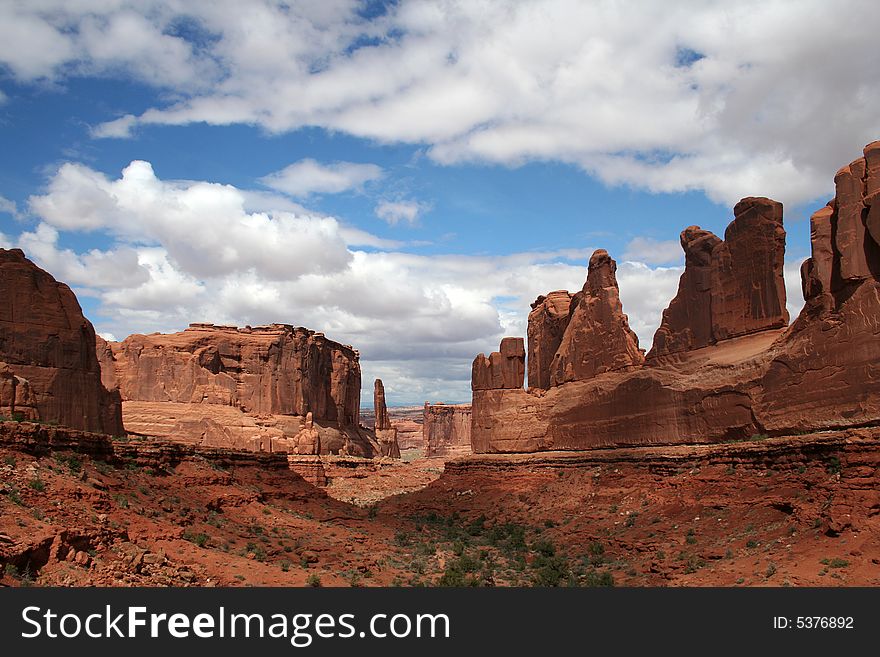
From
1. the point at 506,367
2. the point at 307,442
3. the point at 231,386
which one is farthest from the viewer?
the point at 231,386

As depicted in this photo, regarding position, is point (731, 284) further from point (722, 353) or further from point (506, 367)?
point (506, 367)

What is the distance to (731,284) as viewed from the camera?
104ft

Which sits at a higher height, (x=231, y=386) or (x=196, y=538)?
(x=231, y=386)

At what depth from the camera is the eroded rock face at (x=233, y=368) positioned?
69.4m

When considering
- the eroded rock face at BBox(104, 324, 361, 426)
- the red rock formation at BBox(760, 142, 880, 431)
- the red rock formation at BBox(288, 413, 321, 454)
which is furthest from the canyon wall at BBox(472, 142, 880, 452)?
the eroded rock face at BBox(104, 324, 361, 426)

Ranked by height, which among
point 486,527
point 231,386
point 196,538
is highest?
point 231,386

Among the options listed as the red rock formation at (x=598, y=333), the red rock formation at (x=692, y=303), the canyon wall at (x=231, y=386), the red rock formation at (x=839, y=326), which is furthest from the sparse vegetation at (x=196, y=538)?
the canyon wall at (x=231, y=386)

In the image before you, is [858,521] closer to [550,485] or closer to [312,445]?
[550,485]

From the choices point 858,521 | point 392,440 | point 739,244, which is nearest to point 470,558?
point 858,521

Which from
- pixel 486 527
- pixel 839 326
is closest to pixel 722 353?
pixel 839 326

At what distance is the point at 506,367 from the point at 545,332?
294 centimetres

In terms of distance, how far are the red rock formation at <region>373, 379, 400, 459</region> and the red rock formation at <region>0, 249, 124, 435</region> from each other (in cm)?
5995

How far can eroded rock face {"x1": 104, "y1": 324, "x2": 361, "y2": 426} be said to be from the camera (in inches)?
2731

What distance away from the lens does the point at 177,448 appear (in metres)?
32.2
